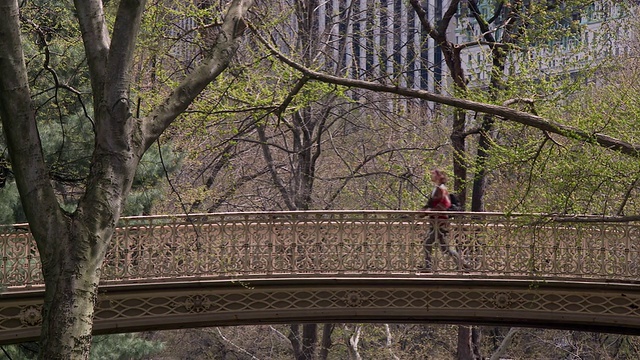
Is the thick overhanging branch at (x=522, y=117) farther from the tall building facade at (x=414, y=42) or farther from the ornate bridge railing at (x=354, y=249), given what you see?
the ornate bridge railing at (x=354, y=249)

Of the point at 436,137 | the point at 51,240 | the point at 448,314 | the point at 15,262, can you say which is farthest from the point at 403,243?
the point at 436,137

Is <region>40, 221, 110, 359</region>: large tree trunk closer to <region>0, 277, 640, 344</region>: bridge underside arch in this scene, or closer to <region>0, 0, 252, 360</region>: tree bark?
<region>0, 0, 252, 360</region>: tree bark

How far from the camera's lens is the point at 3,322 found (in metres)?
13.9

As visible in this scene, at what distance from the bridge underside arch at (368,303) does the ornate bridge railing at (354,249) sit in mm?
160

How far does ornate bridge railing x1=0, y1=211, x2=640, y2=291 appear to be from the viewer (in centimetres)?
1444

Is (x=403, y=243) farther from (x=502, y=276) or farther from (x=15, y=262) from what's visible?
(x=15, y=262)

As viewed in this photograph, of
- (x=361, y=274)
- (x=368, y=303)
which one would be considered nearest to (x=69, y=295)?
(x=361, y=274)

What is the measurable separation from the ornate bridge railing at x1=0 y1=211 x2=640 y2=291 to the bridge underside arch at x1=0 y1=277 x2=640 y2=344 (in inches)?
6.3

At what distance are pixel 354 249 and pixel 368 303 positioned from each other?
841 millimetres

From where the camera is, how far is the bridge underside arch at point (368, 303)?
572 inches

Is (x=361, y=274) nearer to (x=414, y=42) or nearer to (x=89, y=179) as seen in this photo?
(x=89, y=179)

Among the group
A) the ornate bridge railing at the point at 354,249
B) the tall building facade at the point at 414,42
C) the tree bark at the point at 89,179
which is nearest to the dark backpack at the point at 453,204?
the ornate bridge railing at the point at 354,249

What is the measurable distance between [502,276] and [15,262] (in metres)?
6.76

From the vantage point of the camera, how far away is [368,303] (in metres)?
15.2
